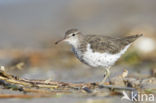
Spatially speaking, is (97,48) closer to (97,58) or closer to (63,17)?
(97,58)

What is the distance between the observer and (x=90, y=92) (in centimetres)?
584

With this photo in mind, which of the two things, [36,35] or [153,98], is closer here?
[153,98]

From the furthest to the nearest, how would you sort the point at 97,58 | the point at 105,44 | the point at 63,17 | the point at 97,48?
the point at 63,17 < the point at 105,44 < the point at 97,48 < the point at 97,58

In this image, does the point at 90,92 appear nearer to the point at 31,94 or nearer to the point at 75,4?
the point at 31,94

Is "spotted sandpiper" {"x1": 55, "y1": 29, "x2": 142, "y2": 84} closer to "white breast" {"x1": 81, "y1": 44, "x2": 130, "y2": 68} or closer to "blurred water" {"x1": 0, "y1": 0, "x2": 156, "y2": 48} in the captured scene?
"white breast" {"x1": 81, "y1": 44, "x2": 130, "y2": 68}

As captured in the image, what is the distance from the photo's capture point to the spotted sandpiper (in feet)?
24.0

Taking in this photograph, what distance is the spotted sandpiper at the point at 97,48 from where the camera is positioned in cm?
732

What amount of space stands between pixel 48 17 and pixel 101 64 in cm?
901

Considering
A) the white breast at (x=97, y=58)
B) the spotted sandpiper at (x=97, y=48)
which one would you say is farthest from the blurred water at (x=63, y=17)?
the white breast at (x=97, y=58)

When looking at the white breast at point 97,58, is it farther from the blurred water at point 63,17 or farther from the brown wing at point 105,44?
the blurred water at point 63,17

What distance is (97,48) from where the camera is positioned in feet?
24.5

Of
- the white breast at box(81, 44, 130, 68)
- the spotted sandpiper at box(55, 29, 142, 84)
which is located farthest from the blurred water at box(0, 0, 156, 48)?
the white breast at box(81, 44, 130, 68)

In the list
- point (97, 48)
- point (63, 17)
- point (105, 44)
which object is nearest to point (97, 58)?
point (97, 48)

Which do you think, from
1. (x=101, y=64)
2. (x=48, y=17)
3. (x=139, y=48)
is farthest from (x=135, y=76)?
(x=48, y=17)
